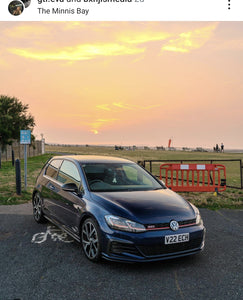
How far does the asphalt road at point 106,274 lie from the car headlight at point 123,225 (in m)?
0.61

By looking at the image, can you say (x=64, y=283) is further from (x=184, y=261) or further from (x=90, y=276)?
(x=184, y=261)

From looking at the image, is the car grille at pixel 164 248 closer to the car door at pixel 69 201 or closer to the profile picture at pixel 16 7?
the car door at pixel 69 201

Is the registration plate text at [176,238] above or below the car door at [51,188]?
below

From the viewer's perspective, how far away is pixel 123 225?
4.14m

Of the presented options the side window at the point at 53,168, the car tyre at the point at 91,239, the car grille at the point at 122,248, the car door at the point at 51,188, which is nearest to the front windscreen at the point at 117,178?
the car tyre at the point at 91,239

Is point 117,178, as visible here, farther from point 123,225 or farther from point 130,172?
point 123,225

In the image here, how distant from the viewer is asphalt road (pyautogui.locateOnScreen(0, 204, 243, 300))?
11.8 feet

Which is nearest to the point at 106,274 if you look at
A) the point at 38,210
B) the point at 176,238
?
the point at 176,238

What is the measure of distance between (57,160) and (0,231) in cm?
185

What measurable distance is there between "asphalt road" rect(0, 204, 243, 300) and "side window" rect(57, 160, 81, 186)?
1103 mm

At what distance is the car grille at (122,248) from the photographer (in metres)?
4.09

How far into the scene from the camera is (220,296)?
355cm

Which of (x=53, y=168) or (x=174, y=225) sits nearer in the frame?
(x=174, y=225)

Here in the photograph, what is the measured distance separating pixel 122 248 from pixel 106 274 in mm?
405
